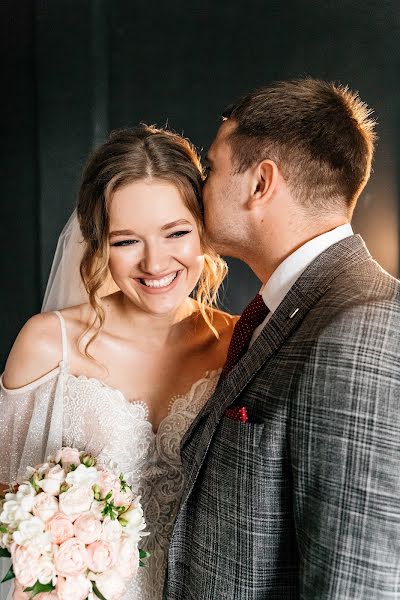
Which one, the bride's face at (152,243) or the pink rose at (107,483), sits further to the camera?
the bride's face at (152,243)

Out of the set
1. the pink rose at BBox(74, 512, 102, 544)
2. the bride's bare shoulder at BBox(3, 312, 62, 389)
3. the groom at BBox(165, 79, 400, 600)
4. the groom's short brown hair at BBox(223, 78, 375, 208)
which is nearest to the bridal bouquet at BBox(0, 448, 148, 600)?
the pink rose at BBox(74, 512, 102, 544)

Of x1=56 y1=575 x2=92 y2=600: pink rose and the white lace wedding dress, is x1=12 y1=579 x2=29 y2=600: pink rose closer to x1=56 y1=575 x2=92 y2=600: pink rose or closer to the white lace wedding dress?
x1=56 y1=575 x2=92 y2=600: pink rose

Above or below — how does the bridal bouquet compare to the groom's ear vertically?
below

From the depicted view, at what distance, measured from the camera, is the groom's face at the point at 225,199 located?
1.84 m

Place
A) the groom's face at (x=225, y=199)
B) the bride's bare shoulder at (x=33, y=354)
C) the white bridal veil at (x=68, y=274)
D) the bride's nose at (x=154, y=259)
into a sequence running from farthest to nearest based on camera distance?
the white bridal veil at (x=68, y=274), the bride's bare shoulder at (x=33, y=354), the bride's nose at (x=154, y=259), the groom's face at (x=225, y=199)

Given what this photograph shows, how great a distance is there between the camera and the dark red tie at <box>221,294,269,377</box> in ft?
6.16

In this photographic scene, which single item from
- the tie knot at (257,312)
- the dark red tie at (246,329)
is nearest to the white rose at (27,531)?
the dark red tie at (246,329)

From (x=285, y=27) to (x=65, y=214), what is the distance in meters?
1.61

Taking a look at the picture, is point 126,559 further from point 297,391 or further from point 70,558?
point 297,391

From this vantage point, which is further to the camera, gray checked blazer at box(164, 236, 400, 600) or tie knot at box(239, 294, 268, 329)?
tie knot at box(239, 294, 268, 329)

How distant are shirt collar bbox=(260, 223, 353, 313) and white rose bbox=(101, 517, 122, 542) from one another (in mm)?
681

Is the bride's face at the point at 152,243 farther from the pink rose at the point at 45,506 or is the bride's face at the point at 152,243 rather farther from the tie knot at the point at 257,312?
the pink rose at the point at 45,506

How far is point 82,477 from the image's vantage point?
168cm

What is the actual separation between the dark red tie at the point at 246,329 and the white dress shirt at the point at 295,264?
79 mm
